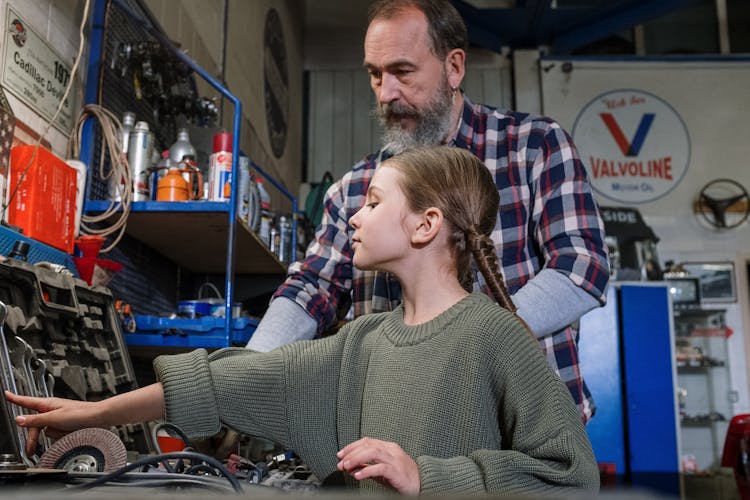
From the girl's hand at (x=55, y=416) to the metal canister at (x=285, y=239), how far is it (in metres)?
2.53

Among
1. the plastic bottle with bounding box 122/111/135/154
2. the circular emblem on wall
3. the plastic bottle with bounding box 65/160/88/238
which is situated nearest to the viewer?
the plastic bottle with bounding box 65/160/88/238

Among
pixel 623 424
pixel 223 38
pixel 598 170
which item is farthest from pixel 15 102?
pixel 598 170

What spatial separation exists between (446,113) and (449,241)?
511 mm

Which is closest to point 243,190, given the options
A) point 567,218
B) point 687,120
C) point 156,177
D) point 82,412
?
point 156,177

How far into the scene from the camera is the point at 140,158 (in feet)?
7.77

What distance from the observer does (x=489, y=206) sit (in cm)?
121

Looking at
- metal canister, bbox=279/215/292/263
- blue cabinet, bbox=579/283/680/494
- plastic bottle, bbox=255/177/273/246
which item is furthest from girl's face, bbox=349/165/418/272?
blue cabinet, bbox=579/283/680/494

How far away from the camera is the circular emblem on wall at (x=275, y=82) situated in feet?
17.5

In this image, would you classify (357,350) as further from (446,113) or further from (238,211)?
(238,211)

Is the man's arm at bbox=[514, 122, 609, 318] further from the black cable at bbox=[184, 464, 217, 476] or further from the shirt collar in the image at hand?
the black cable at bbox=[184, 464, 217, 476]

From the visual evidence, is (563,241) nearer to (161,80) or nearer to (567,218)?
(567,218)

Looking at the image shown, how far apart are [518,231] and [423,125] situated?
1.02ft

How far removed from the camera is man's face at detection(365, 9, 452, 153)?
1.57 meters

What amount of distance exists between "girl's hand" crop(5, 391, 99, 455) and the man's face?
2.89 ft
